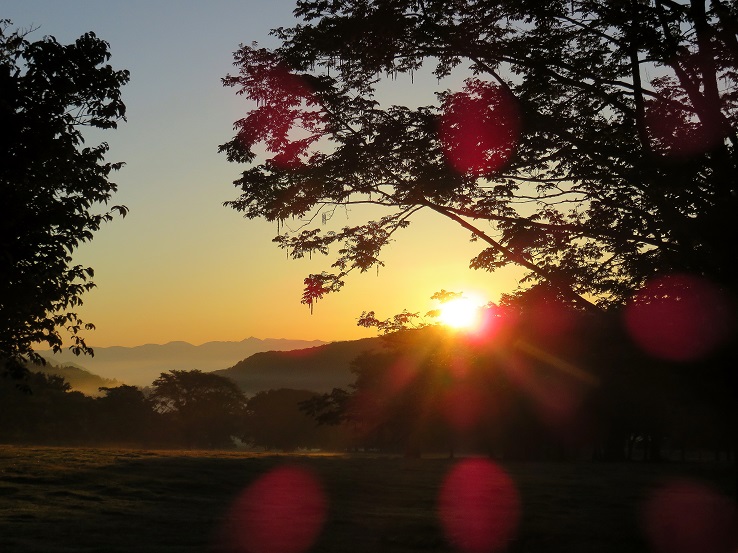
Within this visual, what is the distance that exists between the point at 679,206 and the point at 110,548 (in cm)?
1209

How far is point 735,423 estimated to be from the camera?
55.7 feet

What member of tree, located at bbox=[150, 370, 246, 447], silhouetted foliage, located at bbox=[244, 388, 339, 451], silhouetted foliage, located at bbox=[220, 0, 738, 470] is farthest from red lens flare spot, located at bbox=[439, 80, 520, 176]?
tree, located at bbox=[150, 370, 246, 447]

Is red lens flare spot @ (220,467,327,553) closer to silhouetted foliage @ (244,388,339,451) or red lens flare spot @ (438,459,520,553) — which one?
red lens flare spot @ (438,459,520,553)

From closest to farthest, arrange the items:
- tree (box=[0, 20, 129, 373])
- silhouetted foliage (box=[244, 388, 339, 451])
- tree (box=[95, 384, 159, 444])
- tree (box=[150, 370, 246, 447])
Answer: tree (box=[0, 20, 129, 373]) < tree (box=[95, 384, 159, 444]) < tree (box=[150, 370, 246, 447]) < silhouetted foliage (box=[244, 388, 339, 451])

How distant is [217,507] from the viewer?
2417 centimetres

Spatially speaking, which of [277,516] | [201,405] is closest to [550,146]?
[277,516]

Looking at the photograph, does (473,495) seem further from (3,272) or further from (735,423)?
(3,272)

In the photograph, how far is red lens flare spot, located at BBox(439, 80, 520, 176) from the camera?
617 inches

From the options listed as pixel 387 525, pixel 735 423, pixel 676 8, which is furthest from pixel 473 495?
pixel 676 8

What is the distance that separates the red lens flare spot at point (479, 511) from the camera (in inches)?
690

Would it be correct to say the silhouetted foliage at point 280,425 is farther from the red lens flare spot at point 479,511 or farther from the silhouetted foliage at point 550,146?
the silhouetted foliage at point 550,146

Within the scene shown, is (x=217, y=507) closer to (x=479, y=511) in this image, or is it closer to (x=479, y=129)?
(x=479, y=511)

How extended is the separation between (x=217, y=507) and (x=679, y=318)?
47.0ft

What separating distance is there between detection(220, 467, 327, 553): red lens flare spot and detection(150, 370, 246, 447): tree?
80358mm
